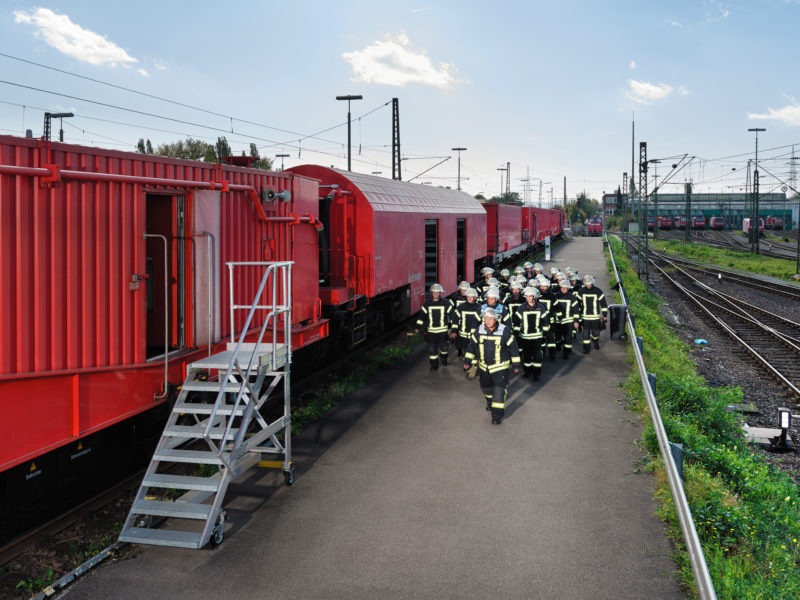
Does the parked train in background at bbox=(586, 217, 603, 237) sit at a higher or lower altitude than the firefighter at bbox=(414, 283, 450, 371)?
higher

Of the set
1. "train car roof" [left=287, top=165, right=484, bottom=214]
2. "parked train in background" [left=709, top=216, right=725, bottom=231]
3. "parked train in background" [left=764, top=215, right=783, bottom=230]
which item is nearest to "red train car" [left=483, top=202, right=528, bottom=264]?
"train car roof" [left=287, top=165, right=484, bottom=214]

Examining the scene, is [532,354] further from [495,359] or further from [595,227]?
[595,227]

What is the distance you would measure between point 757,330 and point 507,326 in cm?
1555

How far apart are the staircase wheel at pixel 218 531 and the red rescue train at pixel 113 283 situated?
1496mm

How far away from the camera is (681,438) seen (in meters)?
9.27

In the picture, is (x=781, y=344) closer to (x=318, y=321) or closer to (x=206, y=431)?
(x=318, y=321)

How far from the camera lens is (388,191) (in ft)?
48.1

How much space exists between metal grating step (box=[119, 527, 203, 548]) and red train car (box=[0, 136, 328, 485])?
1038 millimetres

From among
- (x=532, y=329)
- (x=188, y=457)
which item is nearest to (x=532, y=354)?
(x=532, y=329)

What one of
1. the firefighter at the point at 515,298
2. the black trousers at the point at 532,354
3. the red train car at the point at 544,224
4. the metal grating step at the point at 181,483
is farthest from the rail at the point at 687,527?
the red train car at the point at 544,224

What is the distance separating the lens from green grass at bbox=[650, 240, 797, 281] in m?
39.4

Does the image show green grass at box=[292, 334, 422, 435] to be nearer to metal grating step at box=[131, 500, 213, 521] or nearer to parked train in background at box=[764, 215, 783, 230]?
metal grating step at box=[131, 500, 213, 521]

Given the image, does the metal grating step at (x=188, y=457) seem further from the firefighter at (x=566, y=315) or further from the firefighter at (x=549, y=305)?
the firefighter at (x=566, y=315)

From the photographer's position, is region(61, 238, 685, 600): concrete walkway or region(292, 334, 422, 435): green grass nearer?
region(61, 238, 685, 600): concrete walkway
